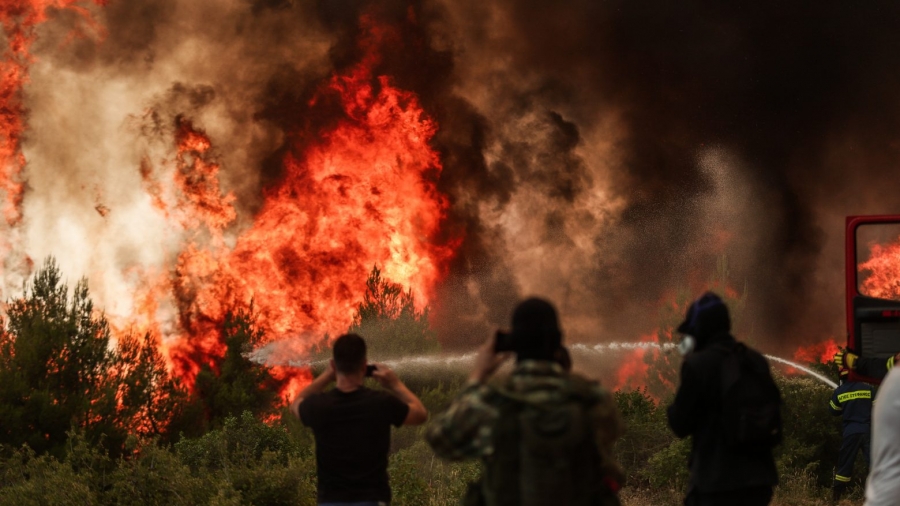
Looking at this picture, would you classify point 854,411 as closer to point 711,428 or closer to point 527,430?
point 711,428

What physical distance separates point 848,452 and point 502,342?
26.9ft

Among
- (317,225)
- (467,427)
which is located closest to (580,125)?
(317,225)

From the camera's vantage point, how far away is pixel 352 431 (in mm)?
4461

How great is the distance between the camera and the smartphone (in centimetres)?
362

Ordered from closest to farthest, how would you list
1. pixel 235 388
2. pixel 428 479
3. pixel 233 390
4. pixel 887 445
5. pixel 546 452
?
pixel 546 452 < pixel 887 445 < pixel 428 479 < pixel 233 390 < pixel 235 388

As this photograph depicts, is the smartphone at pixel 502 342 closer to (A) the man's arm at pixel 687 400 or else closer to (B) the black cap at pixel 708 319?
(A) the man's arm at pixel 687 400

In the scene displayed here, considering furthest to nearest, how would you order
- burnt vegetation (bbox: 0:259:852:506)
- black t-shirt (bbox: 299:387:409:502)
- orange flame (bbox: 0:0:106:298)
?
orange flame (bbox: 0:0:106:298) → burnt vegetation (bbox: 0:259:852:506) → black t-shirt (bbox: 299:387:409:502)

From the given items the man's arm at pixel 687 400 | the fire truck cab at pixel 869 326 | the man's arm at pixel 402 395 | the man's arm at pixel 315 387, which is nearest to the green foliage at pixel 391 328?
the fire truck cab at pixel 869 326

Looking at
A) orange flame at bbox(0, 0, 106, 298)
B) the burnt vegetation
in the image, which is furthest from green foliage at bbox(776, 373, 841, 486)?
orange flame at bbox(0, 0, 106, 298)

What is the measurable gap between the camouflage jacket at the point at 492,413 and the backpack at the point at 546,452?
0.03m

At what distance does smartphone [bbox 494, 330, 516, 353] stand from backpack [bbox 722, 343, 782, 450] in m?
1.29

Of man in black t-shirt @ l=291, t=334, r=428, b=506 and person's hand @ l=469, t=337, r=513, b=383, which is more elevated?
person's hand @ l=469, t=337, r=513, b=383

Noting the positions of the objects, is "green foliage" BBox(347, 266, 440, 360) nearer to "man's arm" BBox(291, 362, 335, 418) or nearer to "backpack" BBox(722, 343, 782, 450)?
"man's arm" BBox(291, 362, 335, 418)

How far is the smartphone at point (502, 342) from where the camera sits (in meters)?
3.62
